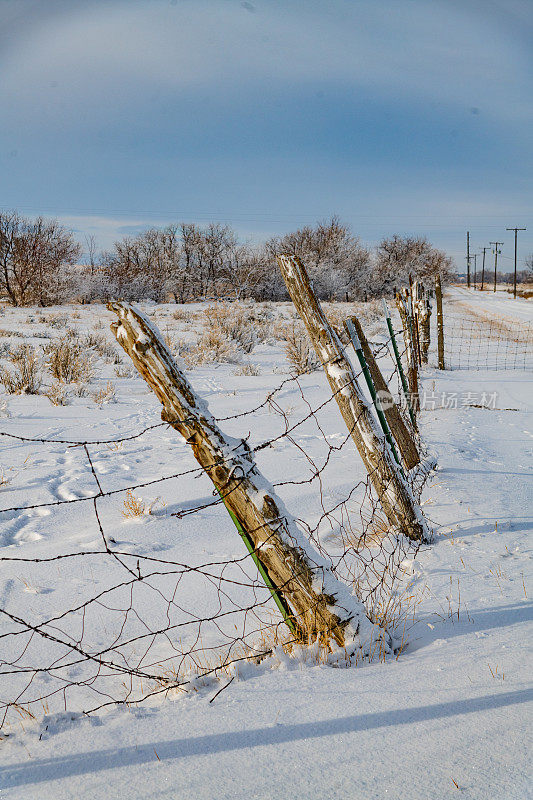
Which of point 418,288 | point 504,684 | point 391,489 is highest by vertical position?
point 418,288

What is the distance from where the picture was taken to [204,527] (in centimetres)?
401

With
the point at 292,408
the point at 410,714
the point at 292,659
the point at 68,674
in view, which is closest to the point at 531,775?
the point at 410,714

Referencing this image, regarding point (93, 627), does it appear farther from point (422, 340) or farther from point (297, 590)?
point (422, 340)

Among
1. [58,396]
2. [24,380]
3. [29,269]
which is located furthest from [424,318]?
[29,269]

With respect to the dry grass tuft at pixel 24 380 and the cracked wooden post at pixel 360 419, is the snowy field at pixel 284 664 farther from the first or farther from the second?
the dry grass tuft at pixel 24 380

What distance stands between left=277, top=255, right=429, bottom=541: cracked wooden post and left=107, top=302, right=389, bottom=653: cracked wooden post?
47.3 inches

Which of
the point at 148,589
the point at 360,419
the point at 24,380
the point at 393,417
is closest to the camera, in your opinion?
the point at 148,589

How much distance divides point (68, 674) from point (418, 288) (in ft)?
32.1

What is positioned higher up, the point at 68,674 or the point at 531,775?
the point at 531,775

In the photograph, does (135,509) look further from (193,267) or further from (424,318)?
(193,267)

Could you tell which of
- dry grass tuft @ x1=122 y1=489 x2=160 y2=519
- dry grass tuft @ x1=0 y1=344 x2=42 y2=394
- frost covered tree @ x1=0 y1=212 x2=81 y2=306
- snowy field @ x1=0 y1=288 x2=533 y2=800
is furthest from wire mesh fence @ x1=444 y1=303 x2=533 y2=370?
frost covered tree @ x1=0 y1=212 x2=81 y2=306

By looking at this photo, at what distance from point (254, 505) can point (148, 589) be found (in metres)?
1.43

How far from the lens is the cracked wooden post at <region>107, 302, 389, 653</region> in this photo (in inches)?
80.6

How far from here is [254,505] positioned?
214 cm
